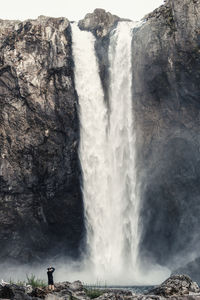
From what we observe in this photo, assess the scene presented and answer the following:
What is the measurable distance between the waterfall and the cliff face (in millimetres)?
1565

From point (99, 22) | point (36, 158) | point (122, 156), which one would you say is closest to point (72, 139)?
point (36, 158)

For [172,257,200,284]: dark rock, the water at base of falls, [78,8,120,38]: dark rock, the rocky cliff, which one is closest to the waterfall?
the water at base of falls

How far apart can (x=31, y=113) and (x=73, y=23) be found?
565 inches

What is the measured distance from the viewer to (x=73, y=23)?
52.4m

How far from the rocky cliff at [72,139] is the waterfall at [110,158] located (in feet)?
3.38

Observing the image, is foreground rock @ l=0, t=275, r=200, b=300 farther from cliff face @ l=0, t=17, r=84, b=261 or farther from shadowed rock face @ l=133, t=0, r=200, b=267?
cliff face @ l=0, t=17, r=84, b=261

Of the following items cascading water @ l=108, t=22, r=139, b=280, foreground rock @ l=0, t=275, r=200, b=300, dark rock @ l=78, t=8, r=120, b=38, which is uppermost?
dark rock @ l=78, t=8, r=120, b=38

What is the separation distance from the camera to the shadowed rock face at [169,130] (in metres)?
42.1

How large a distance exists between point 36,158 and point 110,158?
25.3 feet

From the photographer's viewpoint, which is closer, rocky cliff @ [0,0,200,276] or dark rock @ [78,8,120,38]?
rocky cliff @ [0,0,200,276]

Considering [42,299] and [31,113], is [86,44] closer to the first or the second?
[31,113]

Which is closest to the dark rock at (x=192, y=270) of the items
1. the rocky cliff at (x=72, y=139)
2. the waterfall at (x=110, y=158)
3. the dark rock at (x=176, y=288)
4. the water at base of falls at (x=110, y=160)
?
the rocky cliff at (x=72, y=139)

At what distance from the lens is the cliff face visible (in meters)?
44.6

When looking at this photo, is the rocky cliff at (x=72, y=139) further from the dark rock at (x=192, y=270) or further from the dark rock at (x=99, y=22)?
the dark rock at (x=99, y=22)
